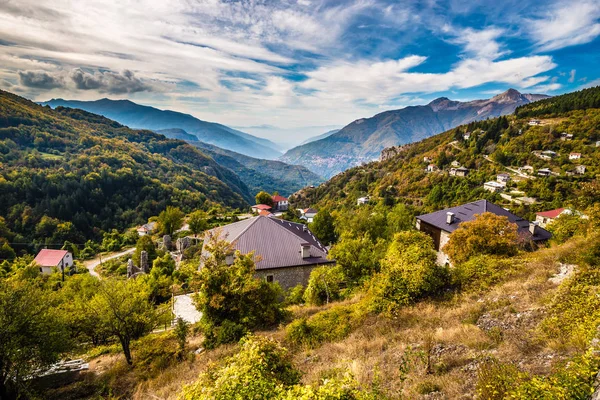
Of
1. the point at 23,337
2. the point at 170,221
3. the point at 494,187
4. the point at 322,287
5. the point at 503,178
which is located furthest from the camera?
the point at 503,178

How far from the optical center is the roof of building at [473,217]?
93.6 feet

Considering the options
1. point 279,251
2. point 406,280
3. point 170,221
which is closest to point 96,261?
point 170,221

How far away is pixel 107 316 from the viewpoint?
13055 mm

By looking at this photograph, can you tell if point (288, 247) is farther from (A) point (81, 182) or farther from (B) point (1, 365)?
(A) point (81, 182)

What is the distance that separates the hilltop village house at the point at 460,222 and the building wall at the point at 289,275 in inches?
576

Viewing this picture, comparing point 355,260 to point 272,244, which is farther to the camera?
point 272,244

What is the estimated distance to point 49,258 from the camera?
55.2 metres

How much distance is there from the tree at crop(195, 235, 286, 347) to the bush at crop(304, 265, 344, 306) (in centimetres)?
429

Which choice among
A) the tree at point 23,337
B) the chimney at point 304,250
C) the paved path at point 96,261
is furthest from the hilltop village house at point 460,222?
the paved path at point 96,261

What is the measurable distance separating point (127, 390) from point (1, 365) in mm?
4583

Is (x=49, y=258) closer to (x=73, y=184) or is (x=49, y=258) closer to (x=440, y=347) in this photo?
(x=73, y=184)

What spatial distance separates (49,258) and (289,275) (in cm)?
5862

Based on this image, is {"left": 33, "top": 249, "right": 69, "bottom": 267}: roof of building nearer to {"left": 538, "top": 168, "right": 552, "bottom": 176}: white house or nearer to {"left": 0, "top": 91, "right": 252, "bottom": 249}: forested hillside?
{"left": 0, "top": 91, "right": 252, "bottom": 249}: forested hillside

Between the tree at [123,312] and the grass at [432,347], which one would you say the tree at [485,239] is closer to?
the grass at [432,347]
